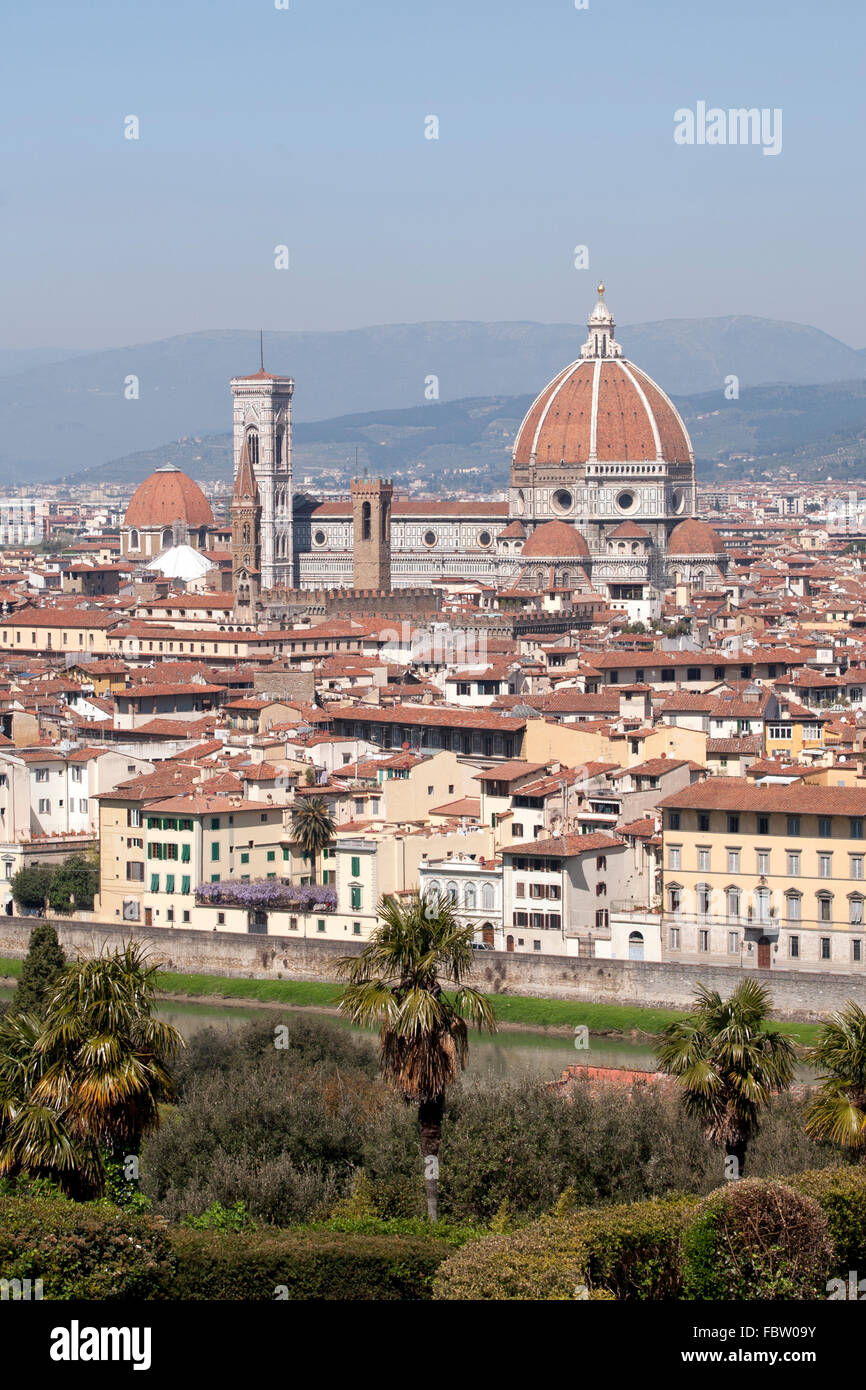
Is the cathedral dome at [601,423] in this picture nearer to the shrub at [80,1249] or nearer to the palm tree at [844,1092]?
the palm tree at [844,1092]

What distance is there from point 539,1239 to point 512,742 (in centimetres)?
2612

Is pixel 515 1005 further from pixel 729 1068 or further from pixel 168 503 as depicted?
pixel 168 503

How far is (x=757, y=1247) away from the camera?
1419 cm

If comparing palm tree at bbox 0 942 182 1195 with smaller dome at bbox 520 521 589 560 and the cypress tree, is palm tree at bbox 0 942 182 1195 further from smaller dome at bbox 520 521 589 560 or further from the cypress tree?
smaller dome at bbox 520 521 589 560

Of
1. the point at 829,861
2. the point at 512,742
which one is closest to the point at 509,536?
the point at 512,742

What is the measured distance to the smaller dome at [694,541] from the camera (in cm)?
10706

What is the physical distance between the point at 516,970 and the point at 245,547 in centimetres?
5546

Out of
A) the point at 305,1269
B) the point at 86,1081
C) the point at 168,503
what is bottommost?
the point at 305,1269

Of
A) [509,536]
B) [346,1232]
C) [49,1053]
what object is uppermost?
[509,536]

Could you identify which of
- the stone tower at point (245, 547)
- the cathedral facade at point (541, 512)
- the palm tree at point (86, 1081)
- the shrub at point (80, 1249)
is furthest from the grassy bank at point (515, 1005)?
the cathedral facade at point (541, 512)

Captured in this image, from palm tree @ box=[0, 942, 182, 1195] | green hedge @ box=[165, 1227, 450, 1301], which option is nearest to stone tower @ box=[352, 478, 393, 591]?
palm tree @ box=[0, 942, 182, 1195]

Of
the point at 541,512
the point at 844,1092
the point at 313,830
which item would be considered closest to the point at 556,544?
the point at 541,512

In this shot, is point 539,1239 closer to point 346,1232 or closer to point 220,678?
point 346,1232
